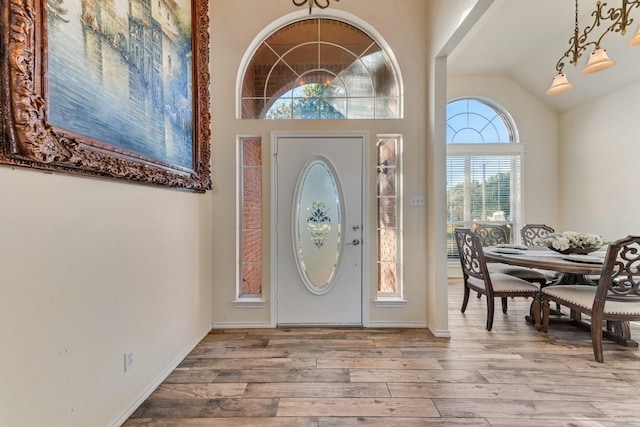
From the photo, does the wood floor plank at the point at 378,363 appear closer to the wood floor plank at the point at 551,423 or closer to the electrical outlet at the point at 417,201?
the wood floor plank at the point at 551,423

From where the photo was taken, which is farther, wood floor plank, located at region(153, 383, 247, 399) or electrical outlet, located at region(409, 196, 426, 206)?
electrical outlet, located at region(409, 196, 426, 206)

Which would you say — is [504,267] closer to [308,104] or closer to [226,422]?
[308,104]

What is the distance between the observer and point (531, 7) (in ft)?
10.0

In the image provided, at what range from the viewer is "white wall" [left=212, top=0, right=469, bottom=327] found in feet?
8.94

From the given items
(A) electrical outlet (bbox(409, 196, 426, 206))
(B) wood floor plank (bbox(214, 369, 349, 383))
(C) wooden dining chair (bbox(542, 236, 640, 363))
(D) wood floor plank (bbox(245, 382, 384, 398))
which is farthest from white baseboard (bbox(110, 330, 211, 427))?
(C) wooden dining chair (bbox(542, 236, 640, 363))

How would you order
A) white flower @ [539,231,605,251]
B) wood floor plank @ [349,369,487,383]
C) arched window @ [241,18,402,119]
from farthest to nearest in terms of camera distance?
arched window @ [241,18,402,119], white flower @ [539,231,605,251], wood floor plank @ [349,369,487,383]

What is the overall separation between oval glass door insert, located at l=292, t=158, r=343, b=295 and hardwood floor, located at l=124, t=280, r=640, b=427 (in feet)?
1.85

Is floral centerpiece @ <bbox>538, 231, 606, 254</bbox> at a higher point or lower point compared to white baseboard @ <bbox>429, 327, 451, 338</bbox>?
higher

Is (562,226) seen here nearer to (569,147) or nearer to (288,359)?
(569,147)

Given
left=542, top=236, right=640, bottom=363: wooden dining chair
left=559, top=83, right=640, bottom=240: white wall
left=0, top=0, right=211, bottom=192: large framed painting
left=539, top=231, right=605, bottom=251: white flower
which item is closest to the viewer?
left=0, top=0, right=211, bottom=192: large framed painting

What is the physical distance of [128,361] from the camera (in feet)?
5.29

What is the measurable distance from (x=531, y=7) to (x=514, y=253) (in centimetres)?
281

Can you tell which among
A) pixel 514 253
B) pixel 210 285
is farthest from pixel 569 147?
pixel 210 285

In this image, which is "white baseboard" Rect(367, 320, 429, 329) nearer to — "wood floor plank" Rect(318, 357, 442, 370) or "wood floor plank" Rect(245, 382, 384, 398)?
"wood floor plank" Rect(318, 357, 442, 370)
